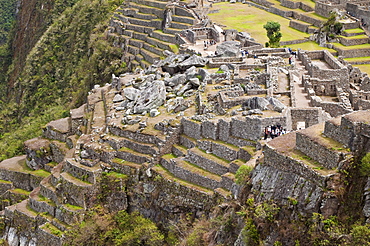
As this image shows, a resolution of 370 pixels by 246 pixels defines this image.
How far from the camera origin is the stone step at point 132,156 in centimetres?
4419

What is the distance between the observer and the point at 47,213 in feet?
159

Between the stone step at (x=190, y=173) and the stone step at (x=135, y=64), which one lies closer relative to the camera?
the stone step at (x=190, y=173)

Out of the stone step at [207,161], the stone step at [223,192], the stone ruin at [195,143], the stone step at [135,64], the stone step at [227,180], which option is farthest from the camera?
the stone step at [135,64]

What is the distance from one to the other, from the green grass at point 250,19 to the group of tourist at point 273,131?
136 feet

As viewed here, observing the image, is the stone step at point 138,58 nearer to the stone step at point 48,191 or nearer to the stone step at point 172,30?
the stone step at point 172,30

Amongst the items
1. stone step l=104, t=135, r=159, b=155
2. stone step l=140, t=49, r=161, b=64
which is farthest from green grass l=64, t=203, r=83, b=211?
stone step l=140, t=49, r=161, b=64

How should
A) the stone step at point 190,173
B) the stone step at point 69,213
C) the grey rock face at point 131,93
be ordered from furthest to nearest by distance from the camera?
1. the grey rock face at point 131,93
2. the stone step at point 69,213
3. the stone step at point 190,173

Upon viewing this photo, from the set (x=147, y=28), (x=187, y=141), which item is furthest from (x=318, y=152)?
(x=147, y=28)

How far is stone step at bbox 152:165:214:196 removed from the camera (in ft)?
128

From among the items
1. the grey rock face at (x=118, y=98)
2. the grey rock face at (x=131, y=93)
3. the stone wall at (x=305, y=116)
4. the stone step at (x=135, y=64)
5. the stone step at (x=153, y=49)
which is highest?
the stone wall at (x=305, y=116)

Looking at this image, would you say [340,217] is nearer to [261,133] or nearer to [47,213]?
[261,133]

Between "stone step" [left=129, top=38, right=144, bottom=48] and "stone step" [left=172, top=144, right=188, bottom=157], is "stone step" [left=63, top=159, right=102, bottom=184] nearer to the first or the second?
"stone step" [left=172, top=144, right=188, bottom=157]

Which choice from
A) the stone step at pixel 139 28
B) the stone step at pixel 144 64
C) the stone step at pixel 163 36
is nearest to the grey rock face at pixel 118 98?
A: the stone step at pixel 144 64

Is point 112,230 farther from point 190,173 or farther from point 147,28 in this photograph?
point 147,28
